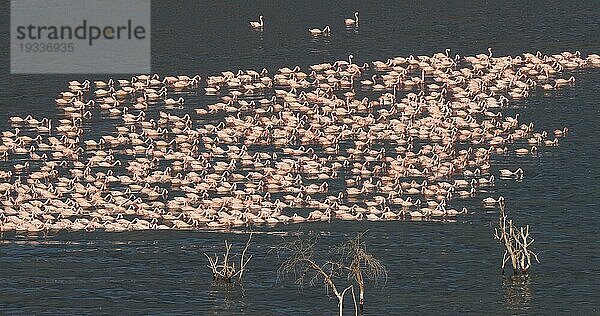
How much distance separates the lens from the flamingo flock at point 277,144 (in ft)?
310

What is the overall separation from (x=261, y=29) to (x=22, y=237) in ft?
Answer: 208

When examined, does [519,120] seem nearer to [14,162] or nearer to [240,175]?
[240,175]

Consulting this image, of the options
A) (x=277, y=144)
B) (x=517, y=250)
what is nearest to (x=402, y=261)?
(x=517, y=250)

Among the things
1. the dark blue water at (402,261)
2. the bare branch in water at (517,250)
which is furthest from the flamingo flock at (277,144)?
the bare branch in water at (517,250)

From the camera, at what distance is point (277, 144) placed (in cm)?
10881

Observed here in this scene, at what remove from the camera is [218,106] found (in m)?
119

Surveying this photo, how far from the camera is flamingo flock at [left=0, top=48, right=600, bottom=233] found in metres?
94.4

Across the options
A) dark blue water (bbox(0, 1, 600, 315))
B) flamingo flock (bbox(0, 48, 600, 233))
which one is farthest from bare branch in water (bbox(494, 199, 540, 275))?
flamingo flock (bbox(0, 48, 600, 233))

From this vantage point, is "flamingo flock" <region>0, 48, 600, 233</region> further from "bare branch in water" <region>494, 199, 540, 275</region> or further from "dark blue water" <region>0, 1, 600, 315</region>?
"bare branch in water" <region>494, 199, 540, 275</region>

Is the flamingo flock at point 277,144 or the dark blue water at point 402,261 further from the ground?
the flamingo flock at point 277,144

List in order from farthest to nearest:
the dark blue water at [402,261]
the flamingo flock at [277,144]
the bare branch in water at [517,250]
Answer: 1. the flamingo flock at [277,144]
2. the bare branch in water at [517,250]
3. the dark blue water at [402,261]

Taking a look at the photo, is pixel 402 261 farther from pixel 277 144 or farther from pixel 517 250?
pixel 277 144

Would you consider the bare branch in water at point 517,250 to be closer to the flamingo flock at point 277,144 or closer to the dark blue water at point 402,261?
the dark blue water at point 402,261

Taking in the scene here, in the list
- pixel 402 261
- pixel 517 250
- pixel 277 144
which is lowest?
pixel 402 261
